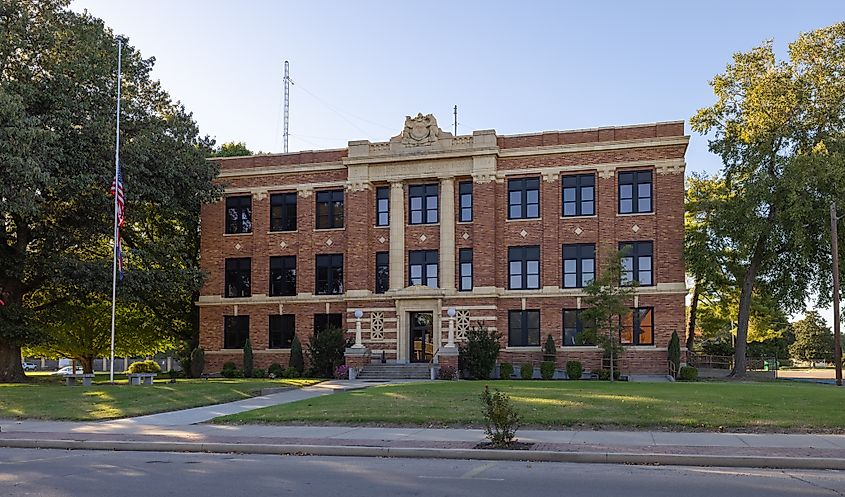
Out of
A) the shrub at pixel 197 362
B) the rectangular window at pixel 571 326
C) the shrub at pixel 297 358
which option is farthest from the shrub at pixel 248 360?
the rectangular window at pixel 571 326

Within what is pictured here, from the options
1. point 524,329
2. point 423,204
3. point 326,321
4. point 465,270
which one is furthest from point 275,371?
point 524,329

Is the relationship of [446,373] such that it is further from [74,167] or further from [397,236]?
[74,167]

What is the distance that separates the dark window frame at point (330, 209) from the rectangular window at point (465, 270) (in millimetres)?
6729

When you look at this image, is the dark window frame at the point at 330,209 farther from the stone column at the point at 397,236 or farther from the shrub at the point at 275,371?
the shrub at the point at 275,371

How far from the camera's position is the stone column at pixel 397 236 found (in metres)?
42.0

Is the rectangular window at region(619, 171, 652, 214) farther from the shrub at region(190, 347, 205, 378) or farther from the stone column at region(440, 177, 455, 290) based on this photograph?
the shrub at region(190, 347, 205, 378)

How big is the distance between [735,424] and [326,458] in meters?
8.67

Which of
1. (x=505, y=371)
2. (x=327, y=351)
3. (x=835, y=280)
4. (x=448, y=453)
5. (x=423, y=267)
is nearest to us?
(x=448, y=453)

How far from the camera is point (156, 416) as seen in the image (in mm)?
21859

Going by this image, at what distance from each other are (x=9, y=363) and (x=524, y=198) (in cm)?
2490

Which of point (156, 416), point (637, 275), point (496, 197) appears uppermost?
point (496, 197)

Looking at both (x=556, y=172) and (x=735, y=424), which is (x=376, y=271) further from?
(x=735, y=424)

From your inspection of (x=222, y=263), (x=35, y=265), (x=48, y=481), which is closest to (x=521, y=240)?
(x=222, y=263)

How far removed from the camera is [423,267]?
4231cm
